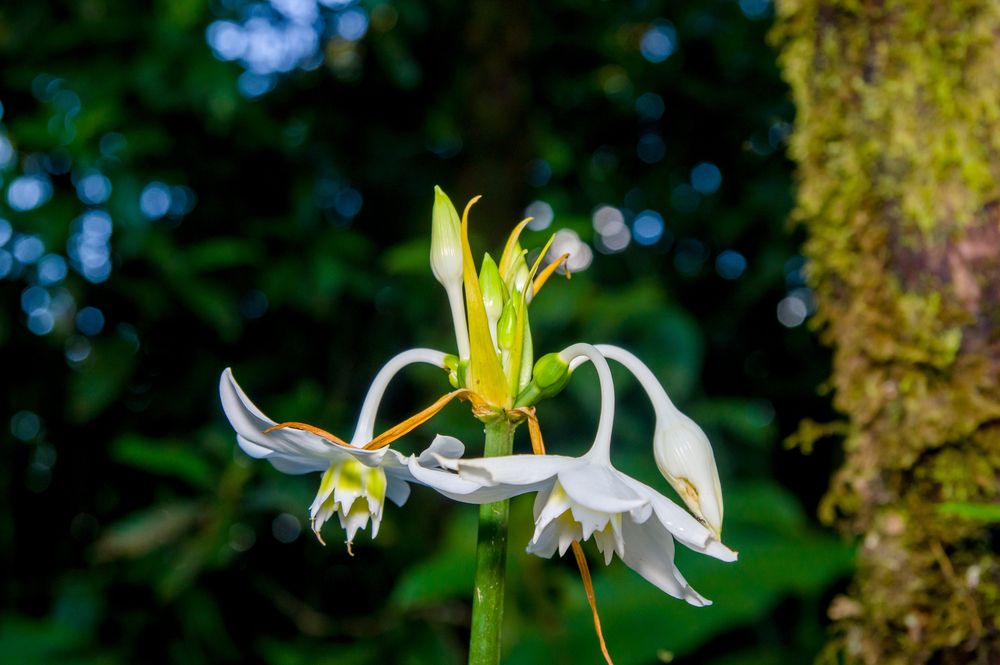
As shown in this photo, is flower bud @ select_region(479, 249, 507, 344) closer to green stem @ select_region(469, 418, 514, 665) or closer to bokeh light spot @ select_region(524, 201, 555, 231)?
green stem @ select_region(469, 418, 514, 665)

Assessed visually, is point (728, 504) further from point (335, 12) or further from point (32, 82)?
point (32, 82)

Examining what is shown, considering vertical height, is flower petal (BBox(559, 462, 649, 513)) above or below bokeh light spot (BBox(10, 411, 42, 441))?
above

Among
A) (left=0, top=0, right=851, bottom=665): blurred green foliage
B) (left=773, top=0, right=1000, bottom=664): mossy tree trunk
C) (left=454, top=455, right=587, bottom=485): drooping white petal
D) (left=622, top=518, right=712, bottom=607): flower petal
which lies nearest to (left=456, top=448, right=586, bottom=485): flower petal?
(left=454, top=455, right=587, bottom=485): drooping white petal

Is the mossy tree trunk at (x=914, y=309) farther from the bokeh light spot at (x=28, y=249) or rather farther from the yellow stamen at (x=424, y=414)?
the bokeh light spot at (x=28, y=249)

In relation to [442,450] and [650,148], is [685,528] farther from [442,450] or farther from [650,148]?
[650,148]

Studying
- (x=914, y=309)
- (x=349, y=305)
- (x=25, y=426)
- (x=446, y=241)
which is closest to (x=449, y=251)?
(x=446, y=241)

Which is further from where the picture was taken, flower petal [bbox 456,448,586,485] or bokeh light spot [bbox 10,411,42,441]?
bokeh light spot [bbox 10,411,42,441]

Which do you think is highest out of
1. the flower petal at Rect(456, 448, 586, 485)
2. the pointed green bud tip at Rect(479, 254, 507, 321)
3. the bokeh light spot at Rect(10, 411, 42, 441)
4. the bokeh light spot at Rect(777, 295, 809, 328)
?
the pointed green bud tip at Rect(479, 254, 507, 321)

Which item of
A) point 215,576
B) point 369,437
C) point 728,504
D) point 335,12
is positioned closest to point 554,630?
point 728,504
